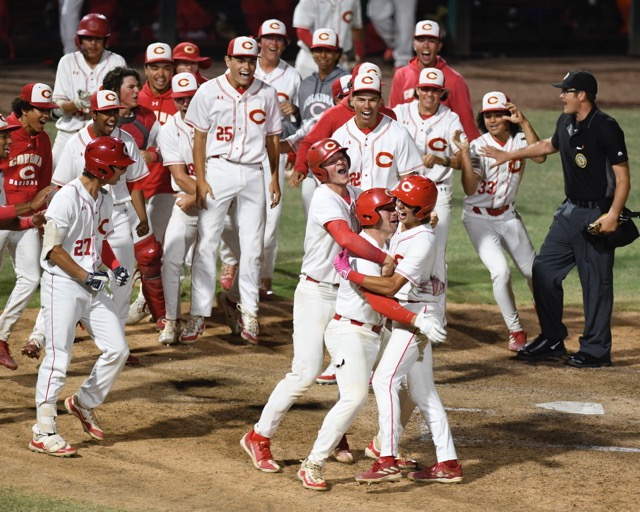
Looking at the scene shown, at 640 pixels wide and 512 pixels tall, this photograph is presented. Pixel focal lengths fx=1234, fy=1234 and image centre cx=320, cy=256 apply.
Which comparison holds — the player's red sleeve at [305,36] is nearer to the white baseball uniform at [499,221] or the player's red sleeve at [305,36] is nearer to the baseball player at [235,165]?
the baseball player at [235,165]

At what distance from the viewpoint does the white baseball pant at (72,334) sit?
21.9 feet

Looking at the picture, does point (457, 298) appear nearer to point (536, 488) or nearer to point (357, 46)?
point (536, 488)

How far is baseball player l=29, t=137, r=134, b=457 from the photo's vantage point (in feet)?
21.7

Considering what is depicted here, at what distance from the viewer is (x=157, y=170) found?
30.9 feet

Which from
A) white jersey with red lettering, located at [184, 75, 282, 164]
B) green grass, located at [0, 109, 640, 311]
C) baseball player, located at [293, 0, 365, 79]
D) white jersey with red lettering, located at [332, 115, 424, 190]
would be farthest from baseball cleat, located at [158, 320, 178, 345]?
baseball player, located at [293, 0, 365, 79]

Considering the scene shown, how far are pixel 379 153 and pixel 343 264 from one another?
1.96 meters

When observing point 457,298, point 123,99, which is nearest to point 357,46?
point 457,298

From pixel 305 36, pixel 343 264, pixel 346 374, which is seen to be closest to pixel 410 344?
pixel 346 374

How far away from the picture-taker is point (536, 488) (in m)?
6.34

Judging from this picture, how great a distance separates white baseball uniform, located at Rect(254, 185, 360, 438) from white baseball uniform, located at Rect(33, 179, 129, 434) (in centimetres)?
96

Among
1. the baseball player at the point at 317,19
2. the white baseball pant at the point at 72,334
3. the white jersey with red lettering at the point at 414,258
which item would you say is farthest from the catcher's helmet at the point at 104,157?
the baseball player at the point at 317,19

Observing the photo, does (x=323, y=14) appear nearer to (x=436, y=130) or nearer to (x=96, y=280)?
(x=436, y=130)

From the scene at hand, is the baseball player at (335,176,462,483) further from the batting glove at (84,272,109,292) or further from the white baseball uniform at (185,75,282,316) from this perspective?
the white baseball uniform at (185,75,282,316)

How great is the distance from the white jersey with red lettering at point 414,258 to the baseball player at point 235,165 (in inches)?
112
